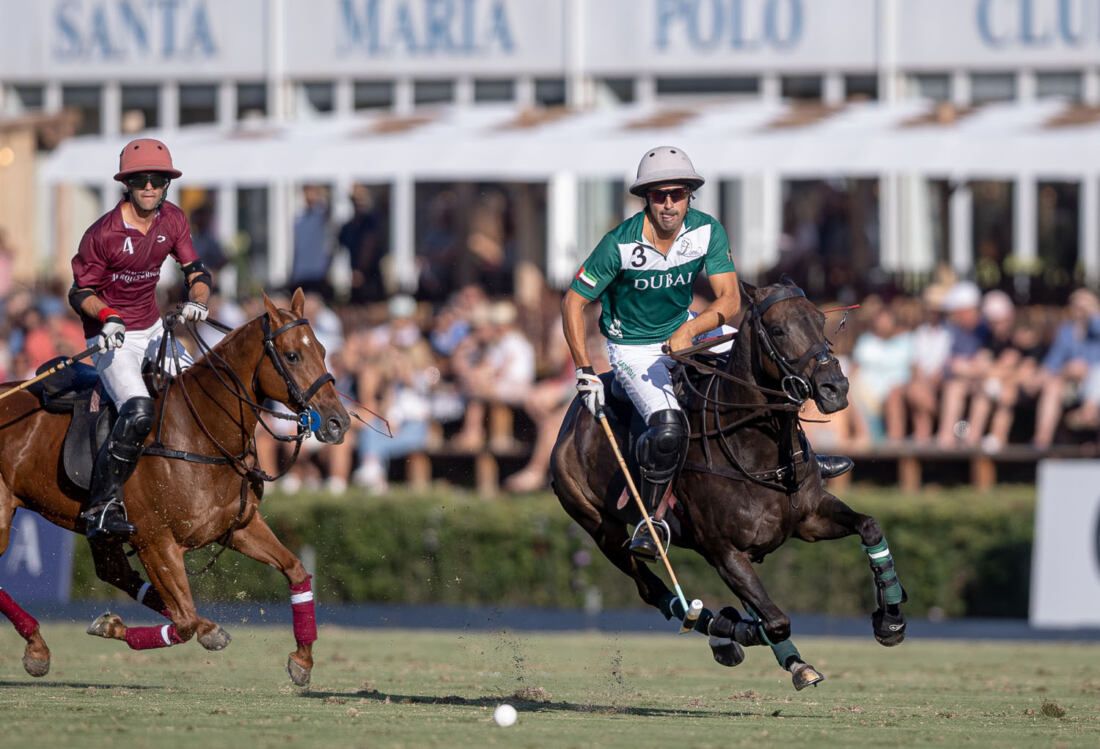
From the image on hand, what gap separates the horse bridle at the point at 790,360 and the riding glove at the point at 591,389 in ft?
2.75

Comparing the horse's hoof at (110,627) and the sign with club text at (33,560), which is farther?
the sign with club text at (33,560)

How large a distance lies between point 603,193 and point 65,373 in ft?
45.3

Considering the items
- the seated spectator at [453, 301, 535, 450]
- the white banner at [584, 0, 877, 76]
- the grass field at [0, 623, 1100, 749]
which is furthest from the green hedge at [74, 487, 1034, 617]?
the white banner at [584, 0, 877, 76]

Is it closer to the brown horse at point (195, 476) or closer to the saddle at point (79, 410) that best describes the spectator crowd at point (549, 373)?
the saddle at point (79, 410)

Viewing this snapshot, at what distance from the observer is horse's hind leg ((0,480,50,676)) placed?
1092 centimetres

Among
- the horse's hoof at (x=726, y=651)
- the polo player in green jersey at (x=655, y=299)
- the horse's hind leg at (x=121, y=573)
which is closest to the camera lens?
the horse's hoof at (x=726, y=651)

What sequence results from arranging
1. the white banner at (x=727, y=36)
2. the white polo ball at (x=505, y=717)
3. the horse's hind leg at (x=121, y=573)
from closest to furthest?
1. the white polo ball at (x=505, y=717)
2. the horse's hind leg at (x=121, y=573)
3. the white banner at (x=727, y=36)

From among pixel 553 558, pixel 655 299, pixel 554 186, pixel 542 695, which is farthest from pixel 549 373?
pixel 655 299

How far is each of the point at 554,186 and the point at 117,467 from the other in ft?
46.1

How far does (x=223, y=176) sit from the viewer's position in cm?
2180

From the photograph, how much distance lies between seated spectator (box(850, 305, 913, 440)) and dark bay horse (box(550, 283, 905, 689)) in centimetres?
759

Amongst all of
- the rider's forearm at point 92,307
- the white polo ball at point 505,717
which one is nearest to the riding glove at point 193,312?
the rider's forearm at point 92,307

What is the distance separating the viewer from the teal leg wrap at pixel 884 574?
32.3ft

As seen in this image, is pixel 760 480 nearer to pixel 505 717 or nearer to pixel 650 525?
pixel 650 525
